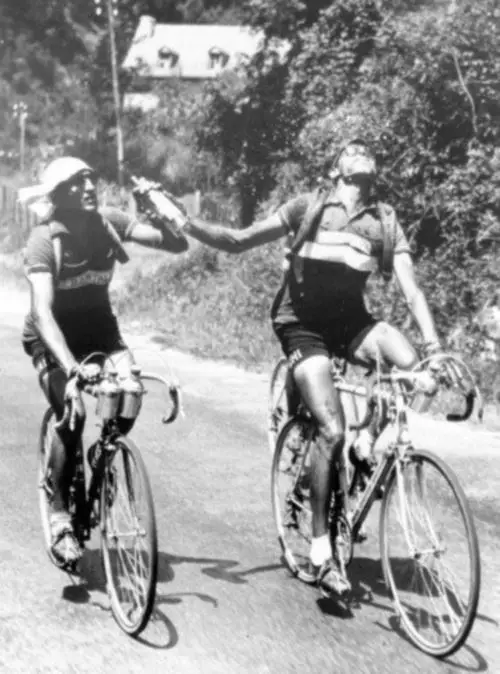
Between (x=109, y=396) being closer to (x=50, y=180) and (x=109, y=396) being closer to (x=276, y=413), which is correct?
(x=50, y=180)

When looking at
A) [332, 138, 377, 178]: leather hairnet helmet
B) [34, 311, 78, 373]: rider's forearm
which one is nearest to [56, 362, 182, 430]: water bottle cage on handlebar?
[34, 311, 78, 373]: rider's forearm

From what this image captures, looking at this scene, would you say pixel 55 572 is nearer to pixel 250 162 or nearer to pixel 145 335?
pixel 145 335

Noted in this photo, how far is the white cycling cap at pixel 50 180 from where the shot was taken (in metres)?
5.48

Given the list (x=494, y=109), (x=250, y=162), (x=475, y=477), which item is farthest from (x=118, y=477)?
(x=250, y=162)

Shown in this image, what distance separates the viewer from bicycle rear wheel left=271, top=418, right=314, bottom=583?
5.84 m

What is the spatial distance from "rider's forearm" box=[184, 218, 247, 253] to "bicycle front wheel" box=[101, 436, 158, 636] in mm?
951

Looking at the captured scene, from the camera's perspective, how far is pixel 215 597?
543 cm

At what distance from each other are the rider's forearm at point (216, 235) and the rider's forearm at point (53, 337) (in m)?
0.68

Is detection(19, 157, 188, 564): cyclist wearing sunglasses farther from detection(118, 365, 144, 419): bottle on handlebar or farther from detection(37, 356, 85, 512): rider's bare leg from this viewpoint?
detection(118, 365, 144, 419): bottle on handlebar

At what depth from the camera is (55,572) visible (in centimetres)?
580

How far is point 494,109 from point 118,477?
36.0 feet

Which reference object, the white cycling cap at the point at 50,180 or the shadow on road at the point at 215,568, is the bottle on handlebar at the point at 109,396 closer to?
the white cycling cap at the point at 50,180

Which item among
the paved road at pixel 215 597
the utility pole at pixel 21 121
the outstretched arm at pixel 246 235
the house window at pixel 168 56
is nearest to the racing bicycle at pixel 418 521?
the paved road at pixel 215 597

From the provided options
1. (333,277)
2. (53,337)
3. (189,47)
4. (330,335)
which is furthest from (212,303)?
(189,47)
